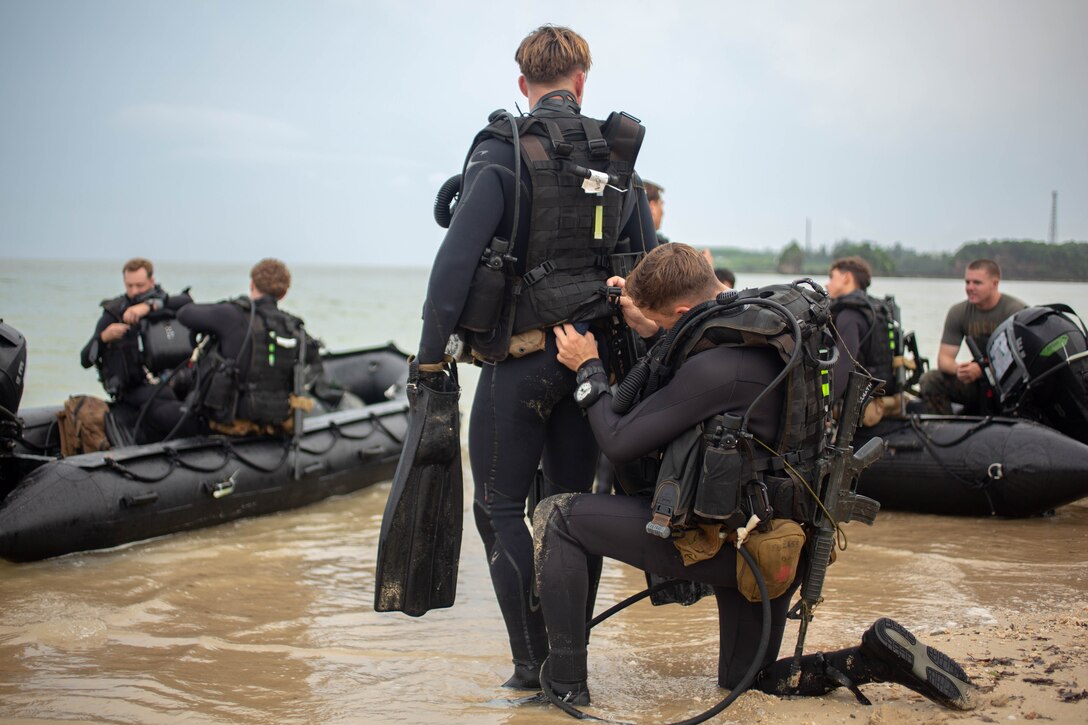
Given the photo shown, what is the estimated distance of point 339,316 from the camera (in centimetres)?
3334

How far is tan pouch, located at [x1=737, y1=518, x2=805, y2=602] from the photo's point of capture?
8.66ft

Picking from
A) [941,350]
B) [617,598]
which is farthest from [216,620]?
[941,350]

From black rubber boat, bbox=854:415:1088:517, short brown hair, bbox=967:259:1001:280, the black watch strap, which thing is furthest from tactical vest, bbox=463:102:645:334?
short brown hair, bbox=967:259:1001:280

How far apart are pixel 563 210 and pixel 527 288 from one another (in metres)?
0.28

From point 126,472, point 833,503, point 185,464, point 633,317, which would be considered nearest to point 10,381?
point 126,472

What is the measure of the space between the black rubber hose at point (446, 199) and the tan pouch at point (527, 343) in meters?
0.48

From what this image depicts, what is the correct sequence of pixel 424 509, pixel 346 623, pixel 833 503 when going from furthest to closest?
pixel 346 623
pixel 424 509
pixel 833 503

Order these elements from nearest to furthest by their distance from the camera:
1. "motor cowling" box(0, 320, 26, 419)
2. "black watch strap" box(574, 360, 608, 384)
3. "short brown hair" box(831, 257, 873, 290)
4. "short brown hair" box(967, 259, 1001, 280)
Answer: "black watch strap" box(574, 360, 608, 384) → "motor cowling" box(0, 320, 26, 419) → "short brown hair" box(831, 257, 873, 290) → "short brown hair" box(967, 259, 1001, 280)

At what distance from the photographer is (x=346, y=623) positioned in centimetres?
432

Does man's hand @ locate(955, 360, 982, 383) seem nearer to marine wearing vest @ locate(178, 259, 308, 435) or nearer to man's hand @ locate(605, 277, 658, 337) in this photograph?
man's hand @ locate(605, 277, 658, 337)

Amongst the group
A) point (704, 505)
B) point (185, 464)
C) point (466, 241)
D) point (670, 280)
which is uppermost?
point (466, 241)

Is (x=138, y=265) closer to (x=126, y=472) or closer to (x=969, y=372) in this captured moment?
(x=126, y=472)

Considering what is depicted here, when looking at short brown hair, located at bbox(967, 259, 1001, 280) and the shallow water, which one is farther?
short brown hair, located at bbox(967, 259, 1001, 280)

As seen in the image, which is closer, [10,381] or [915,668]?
[915,668]
